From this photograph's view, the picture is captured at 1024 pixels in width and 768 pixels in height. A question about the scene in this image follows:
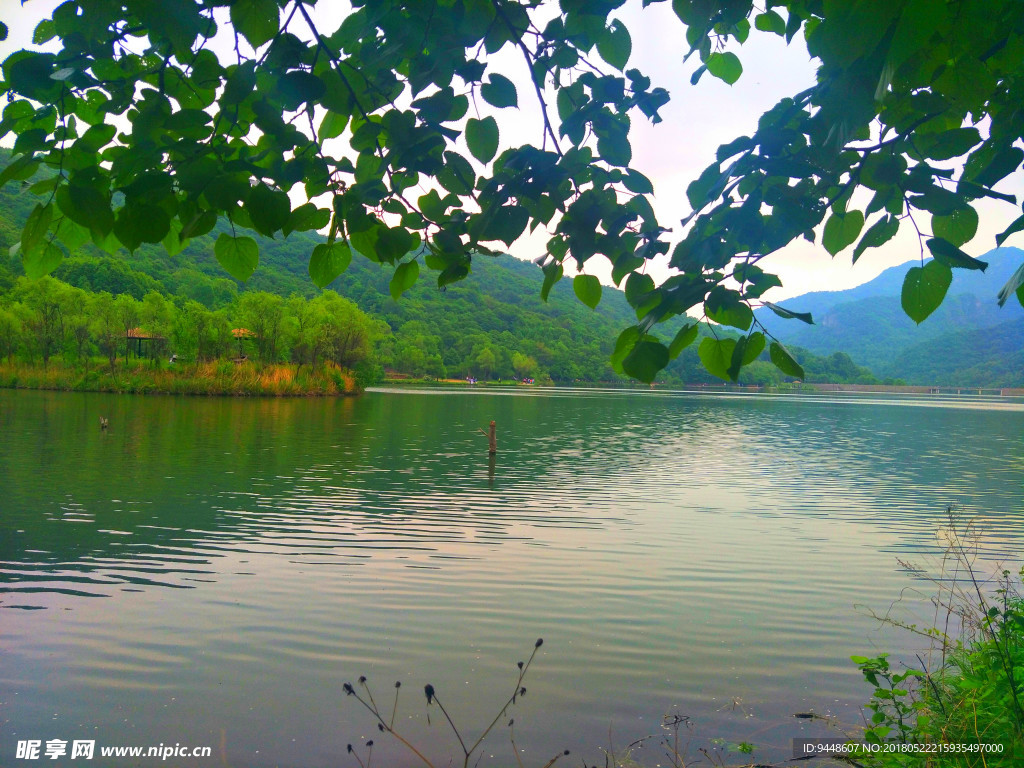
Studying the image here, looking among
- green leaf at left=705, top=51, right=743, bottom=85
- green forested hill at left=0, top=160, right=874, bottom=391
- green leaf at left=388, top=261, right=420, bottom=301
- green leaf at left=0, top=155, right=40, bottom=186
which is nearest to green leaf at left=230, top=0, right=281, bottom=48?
green leaf at left=0, top=155, right=40, bottom=186

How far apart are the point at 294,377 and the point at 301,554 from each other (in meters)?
57.4

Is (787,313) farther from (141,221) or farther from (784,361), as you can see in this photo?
(141,221)

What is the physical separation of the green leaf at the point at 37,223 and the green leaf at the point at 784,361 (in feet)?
6.83

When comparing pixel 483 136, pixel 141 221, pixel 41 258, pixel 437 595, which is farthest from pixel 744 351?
pixel 437 595

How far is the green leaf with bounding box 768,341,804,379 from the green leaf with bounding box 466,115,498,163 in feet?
3.64

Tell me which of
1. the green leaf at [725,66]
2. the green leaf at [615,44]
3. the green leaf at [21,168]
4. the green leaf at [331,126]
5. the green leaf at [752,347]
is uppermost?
the green leaf at [725,66]

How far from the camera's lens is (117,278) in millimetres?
98125

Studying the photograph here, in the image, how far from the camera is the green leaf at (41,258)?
2.18m

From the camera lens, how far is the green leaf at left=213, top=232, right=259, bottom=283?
7.31 feet

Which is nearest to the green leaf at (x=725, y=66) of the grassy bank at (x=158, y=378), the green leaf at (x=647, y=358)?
the green leaf at (x=647, y=358)

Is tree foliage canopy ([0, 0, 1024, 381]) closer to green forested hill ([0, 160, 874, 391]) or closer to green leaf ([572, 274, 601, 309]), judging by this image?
green leaf ([572, 274, 601, 309])

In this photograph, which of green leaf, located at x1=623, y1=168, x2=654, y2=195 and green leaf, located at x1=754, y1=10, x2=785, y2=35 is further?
green leaf, located at x1=754, y1=10, x2=785, y2=35

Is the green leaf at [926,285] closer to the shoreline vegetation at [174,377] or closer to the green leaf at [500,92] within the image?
the green leaf at [500,92]

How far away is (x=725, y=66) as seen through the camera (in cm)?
273
